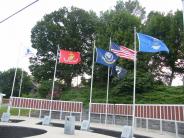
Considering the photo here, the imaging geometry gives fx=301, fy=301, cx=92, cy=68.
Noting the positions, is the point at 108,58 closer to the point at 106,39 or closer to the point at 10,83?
the point at 106,39

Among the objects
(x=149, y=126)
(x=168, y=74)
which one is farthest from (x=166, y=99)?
(x=168, y=74)

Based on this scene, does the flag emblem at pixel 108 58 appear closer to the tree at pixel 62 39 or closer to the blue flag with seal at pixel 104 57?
the blue flag with seal at pixel 104 57

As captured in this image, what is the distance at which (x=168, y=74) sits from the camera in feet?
133

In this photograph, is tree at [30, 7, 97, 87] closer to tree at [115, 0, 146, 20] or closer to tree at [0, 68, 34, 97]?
tree at [115, 0, 146, 20]

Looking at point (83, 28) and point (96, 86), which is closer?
point (96, 86)

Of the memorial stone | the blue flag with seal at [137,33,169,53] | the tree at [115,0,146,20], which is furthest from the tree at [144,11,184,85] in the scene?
the memorial stone

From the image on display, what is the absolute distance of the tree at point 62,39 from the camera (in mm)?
46500

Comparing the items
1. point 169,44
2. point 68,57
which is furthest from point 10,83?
point 169,44

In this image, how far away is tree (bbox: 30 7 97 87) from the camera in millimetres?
46500

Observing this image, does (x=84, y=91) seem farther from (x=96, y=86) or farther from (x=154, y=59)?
(x=154, y=59)

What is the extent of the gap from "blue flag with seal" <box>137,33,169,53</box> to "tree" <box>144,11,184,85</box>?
1940 cm

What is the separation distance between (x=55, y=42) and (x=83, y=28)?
17.2 ft

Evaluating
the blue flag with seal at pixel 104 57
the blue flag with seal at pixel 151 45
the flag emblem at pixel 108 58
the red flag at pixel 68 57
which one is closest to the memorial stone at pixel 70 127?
the blue flag with seal at pixel 151 45

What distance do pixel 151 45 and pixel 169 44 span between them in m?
20.0
